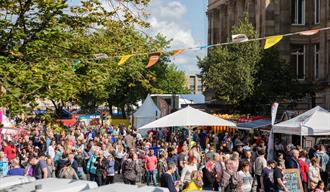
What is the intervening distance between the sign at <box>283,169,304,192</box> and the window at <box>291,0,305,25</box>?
3234 centimetres

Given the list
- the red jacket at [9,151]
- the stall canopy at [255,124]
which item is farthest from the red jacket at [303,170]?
the stall canopy at [255,124]

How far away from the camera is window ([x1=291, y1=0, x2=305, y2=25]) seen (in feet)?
152

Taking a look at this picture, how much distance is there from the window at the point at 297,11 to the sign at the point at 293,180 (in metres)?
32.3

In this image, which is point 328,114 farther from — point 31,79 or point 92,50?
point 31,79

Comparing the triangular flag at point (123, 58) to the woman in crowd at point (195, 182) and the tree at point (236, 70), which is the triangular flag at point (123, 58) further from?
the tree at point (236, 70)

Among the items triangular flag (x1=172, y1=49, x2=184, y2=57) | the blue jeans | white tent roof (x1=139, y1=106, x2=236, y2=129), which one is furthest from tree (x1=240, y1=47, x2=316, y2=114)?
triangular flag (x1=172, y1=49, x2=184, y2=57)

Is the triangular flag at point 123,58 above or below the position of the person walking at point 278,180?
above

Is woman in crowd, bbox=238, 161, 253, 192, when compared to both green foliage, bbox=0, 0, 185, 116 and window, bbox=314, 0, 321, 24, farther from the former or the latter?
window, bbox=314, 0, 321, 24

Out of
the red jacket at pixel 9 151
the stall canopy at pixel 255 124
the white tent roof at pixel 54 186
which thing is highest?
the stall canopy at pixel 255 124

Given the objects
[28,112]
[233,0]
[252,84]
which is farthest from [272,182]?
[233,0]

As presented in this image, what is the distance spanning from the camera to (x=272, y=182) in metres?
14.4

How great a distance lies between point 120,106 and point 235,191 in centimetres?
5157

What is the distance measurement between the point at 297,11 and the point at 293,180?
32.9 m

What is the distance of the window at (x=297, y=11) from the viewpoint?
4619 centimetres
